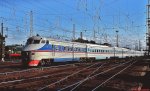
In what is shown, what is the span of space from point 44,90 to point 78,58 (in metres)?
27.1

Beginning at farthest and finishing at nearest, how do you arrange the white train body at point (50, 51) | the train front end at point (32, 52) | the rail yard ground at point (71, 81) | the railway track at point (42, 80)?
the white train body at point (50, 51) < the train front end at point (32, 52) < the railway track at point (42, 80) < the rail yard ground at point (71, 81)

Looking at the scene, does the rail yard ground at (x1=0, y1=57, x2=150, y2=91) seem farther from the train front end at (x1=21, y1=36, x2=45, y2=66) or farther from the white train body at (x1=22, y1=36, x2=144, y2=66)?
the white train body at (x1=22, y1=36, x2=144, y2=66)

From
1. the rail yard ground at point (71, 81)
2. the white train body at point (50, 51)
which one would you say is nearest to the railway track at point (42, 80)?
the rail yard ground at point (71, 81)

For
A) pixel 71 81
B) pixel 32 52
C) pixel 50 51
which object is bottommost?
pixel 71 81

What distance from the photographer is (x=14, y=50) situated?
68.5m

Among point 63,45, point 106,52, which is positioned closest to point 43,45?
point 63,45

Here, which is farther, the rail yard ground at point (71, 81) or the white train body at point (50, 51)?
the white train body at point (50, 51)

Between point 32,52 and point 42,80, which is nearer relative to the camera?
point 42,80

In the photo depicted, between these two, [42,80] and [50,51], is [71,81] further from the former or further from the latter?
[50,51]

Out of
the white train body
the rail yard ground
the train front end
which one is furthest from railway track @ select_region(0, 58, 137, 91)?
the white train body

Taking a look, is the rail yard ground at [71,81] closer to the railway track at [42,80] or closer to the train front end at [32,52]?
the railway track at [42,80]

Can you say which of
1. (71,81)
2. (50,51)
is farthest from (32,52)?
(71,81)

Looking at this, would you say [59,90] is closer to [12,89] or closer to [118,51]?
[12,89]

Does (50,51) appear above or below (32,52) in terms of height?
above
